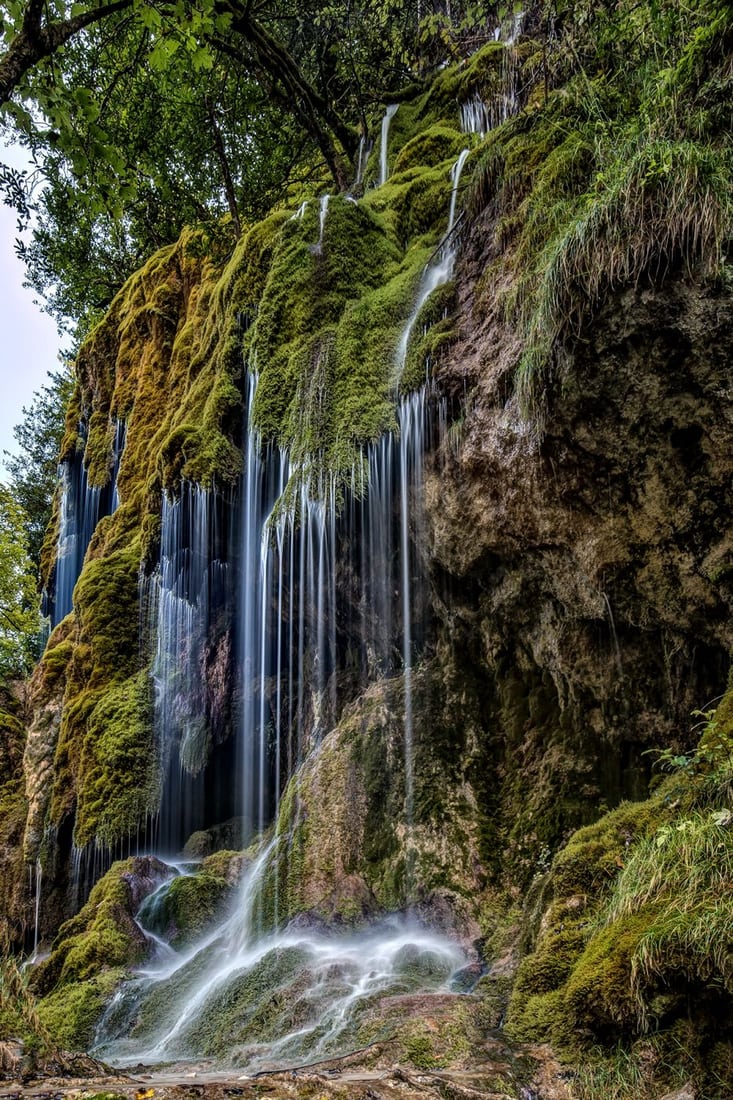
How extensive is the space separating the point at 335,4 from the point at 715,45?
9073 mm

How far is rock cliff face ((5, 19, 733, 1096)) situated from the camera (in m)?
4.59

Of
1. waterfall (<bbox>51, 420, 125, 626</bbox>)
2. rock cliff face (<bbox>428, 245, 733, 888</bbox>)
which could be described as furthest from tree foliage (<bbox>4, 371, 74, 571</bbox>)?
rock cliff face (<bbox>428, 245, 733, 888</bbox>)

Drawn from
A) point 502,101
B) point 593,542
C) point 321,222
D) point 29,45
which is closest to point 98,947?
point 593,542

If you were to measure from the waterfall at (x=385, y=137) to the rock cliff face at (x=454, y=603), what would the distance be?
1.28 feet

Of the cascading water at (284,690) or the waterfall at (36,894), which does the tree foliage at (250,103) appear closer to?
the cascading water at (284,690)

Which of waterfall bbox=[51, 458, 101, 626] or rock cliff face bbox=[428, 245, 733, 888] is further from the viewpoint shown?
waterfall bbox=[51, 458, 101, 626]

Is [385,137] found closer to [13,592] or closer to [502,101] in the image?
[502,101]

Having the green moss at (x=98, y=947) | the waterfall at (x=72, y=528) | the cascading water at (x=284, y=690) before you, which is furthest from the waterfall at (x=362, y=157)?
the green moss at (x=98, y=947)

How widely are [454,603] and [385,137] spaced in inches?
407

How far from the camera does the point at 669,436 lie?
5.11m

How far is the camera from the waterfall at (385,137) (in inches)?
491

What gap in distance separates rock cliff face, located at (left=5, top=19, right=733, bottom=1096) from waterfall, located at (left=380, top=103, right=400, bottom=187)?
391 mm

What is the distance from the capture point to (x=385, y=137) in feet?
42.9

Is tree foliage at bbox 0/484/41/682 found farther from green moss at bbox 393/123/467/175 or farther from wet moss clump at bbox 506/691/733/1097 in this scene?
wet moss clump at bbox 506/691/733/1097
